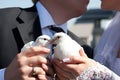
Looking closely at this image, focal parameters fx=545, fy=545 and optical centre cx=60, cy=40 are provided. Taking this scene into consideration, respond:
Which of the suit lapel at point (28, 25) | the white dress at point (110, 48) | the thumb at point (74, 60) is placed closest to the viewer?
the thumb at point (74, 60)

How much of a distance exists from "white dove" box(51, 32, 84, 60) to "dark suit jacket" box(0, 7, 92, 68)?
21.2 inches

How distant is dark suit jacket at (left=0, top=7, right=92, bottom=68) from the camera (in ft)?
10.0

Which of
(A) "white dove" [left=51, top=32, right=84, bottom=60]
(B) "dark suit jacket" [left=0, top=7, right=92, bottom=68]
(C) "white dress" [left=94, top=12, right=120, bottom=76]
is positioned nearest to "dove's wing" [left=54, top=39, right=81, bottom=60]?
(A) "white dove" [left=51, top=32, right=84, bottom=60]

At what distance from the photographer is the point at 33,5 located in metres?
3.35

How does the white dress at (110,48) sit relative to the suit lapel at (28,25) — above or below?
below

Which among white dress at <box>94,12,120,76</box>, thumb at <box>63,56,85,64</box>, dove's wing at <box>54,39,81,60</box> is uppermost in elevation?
dove's wing at <box>54,39,81,60</box>

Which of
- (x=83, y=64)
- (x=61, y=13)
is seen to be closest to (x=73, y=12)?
(x=61, y=13)

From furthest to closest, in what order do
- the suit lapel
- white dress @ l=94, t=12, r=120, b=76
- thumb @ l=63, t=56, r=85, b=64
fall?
the suit lapel
white dress @ l=94, t=12, r=120, b=76
thumb @ l=63, t=56, r=85, b=64

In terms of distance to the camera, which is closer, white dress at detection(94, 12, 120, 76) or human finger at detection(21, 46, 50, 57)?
human finger at detection(21, 46, 50, 57)

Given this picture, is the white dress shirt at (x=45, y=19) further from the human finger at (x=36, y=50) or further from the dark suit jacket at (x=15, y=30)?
the human finger at (x=36, y=50)

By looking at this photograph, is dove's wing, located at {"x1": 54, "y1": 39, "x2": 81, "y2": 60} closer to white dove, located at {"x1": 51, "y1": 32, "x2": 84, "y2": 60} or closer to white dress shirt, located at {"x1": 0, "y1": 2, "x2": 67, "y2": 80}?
white dove, located at {"x1": 51, "y1": 32, "x2": 84, "y2": 60}

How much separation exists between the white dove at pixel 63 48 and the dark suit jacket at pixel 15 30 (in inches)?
21.2

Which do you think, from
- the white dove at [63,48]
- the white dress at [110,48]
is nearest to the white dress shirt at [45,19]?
the white dress at [110,48]

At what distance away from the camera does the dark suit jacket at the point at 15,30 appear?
10.0 ft
